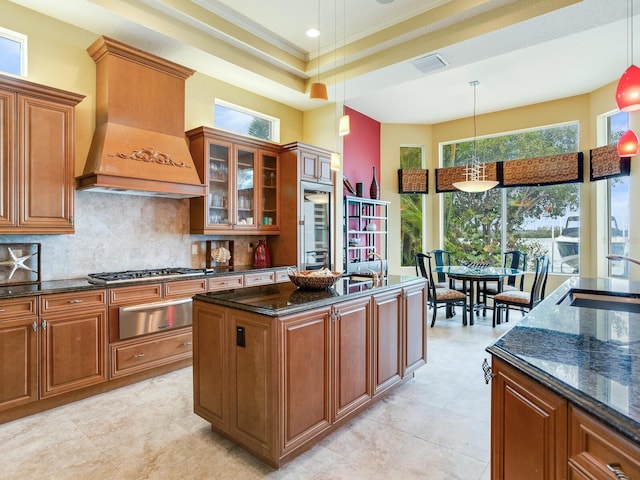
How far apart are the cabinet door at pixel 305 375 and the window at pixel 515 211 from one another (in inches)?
219

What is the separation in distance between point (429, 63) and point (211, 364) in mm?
3921

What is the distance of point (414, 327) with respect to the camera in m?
3.21

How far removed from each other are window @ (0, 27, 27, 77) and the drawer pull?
178 inches

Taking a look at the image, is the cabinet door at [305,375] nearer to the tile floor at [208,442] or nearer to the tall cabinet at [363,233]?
the tile floor at [208,442]

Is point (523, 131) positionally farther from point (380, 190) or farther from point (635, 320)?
point (635, 320)

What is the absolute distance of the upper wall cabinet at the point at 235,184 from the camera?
13.8ft

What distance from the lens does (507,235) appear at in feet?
21.8

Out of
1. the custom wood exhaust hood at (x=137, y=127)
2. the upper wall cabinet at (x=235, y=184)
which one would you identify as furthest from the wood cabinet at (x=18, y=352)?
the upper wall cabinet at (x=235, y=184)

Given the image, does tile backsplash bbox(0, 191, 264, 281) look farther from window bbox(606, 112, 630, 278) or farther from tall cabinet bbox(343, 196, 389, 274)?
window bbox(606, 112, 630, 278)

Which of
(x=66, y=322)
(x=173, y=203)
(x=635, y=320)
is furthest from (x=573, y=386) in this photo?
(x=173, y=203)

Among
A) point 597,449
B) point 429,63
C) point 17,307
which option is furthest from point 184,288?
point 429,63

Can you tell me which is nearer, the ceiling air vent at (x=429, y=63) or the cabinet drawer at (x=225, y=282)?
the cabinet drawer at (x=225, y=282)

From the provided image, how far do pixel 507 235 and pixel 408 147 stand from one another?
2.55m

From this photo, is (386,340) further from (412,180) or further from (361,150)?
(412,180)
